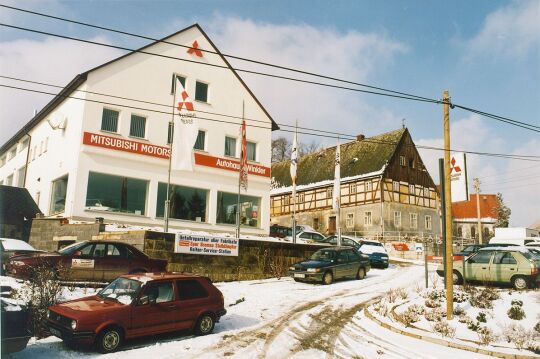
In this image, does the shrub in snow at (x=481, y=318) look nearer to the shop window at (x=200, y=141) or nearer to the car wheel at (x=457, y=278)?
the car wheel at (x=457, y=278)

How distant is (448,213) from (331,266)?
798 centimetres

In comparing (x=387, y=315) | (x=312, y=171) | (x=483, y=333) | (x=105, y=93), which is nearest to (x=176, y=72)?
(x=105, y=93)

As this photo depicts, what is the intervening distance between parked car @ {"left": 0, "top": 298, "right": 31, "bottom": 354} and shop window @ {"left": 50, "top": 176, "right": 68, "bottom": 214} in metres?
16.8

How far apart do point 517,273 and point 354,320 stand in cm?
785

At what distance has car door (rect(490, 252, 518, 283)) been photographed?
16516mm

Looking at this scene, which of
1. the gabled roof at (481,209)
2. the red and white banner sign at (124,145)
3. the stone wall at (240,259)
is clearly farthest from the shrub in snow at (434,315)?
the gabled roof at (481,209)

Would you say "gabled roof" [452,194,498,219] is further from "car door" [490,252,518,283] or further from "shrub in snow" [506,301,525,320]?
"shrub in snow" [506,301,525,320]

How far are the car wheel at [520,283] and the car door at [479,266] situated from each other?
0.99 meters

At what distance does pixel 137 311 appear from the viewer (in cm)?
946

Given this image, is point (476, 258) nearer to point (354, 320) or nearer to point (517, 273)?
point (517, 273)

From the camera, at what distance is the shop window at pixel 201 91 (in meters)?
27.1

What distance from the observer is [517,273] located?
1630 centimetres

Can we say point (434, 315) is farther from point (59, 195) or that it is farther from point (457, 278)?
point (59, 195)

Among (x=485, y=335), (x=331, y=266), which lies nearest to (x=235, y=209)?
(x=331, y=266)
